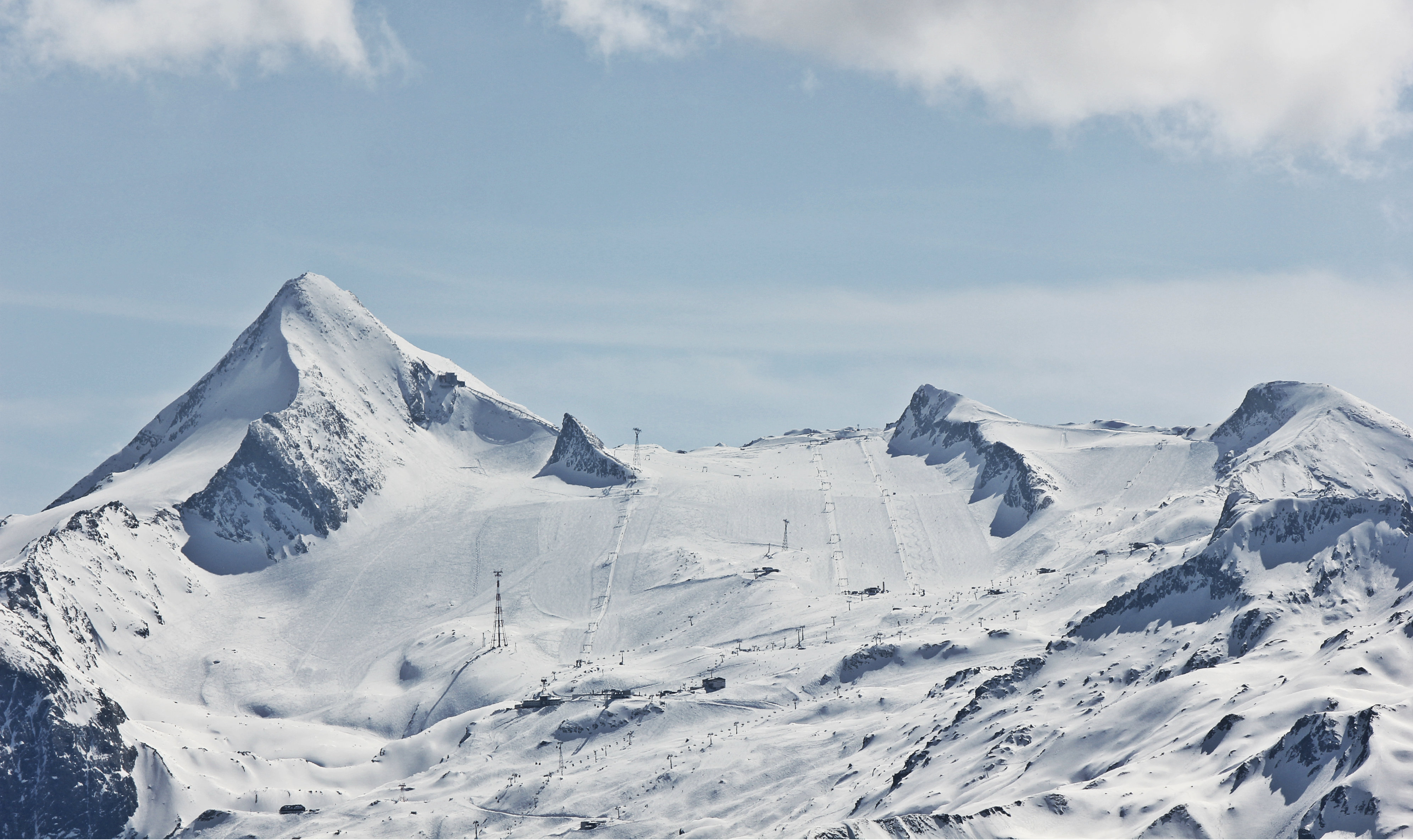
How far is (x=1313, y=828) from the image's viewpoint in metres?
197

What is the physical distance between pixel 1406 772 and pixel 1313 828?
11110mm

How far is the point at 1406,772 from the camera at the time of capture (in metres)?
196
